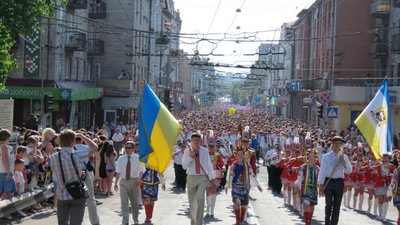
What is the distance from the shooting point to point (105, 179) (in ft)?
65.7

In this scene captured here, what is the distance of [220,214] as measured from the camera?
16.8 meters

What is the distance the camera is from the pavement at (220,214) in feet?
48.9

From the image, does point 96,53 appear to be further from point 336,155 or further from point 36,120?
point 336,155

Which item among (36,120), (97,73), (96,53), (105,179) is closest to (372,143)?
(105,179)

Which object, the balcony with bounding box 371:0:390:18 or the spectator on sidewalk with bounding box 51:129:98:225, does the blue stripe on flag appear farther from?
the balcony with bounding box 371:0:390:18

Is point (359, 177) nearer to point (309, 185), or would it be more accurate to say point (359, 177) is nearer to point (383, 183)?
point (383, 183)

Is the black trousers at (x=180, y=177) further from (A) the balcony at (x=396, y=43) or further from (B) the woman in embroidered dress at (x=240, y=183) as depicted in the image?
(A) the balcony at (x=396, y=43)

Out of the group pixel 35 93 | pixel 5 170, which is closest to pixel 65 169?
pixel 5 170

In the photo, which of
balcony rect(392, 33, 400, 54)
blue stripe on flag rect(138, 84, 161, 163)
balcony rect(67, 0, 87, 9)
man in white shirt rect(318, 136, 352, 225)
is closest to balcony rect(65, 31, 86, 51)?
balcony rect(67, 0, 87, 9)

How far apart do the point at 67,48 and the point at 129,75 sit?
1418 centimetres

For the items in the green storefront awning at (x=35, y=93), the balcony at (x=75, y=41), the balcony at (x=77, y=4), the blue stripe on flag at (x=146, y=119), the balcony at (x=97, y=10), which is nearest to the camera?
the blue stripe on flag at (x=146, y=119)

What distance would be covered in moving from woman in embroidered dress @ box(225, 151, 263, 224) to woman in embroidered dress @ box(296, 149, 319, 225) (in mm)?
1126

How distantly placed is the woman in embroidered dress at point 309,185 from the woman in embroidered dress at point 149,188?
9.14 ft

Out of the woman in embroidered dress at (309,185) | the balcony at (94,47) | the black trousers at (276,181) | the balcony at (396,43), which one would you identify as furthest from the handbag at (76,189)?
the balcony at (94,47)
